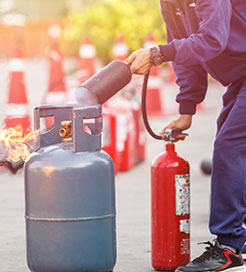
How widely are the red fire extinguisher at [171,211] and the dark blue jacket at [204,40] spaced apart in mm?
454

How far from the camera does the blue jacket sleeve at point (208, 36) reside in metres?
3.37

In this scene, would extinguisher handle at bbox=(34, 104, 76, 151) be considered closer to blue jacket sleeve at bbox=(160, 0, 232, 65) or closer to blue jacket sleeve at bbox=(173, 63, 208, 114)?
blue jacket sleeve at bbox=(160, 0, 232, 65)

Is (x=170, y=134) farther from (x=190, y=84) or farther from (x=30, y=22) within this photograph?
(x=30, y=22)

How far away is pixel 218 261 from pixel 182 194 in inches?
13.4

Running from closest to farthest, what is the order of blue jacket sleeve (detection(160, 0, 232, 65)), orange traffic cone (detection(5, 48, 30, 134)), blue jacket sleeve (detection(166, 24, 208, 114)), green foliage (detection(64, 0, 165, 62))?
blue jacket sleeve (detection(160, 0, 232, 65))
blue jacket sleeve (detection(166, 24, 208, 114))
orange traffic cone (detection(5, 48, 30, 134))
green foliage (detection(64, 0, 165, 62))

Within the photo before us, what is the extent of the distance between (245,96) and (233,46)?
0.23 metres

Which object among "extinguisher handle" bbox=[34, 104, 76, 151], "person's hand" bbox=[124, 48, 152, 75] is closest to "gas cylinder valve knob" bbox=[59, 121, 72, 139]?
"extinguisher handle" bbox=[34, 104, 76, 151]

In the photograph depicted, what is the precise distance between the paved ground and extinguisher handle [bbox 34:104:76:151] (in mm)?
659

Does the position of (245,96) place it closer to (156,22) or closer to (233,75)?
(233,75)

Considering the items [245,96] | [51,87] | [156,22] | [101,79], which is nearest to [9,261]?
[101,79]

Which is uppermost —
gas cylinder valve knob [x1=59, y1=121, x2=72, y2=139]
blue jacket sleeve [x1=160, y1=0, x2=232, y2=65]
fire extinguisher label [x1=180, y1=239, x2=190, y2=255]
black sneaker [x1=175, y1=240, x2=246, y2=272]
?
blue jacket sleeve [x1=160, y1=0, x2=232, y2=65]

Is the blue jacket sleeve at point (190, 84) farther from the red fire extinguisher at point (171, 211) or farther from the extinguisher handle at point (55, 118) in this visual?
the extinguisher handle at point (55, 118)

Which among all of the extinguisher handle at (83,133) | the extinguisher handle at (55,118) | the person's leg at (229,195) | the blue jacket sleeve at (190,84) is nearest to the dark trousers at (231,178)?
the person's leg at (229,195)

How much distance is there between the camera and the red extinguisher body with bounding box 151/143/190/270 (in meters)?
3.60
